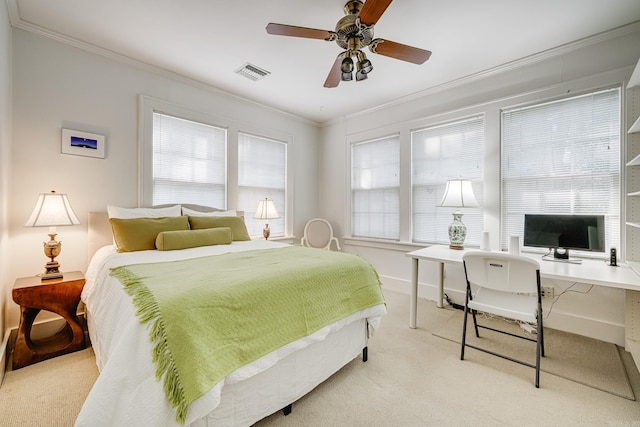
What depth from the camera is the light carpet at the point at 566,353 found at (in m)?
1.80

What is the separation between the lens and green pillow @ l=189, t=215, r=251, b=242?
2789mm

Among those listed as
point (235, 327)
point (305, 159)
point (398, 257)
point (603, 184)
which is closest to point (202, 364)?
point (235, 327)

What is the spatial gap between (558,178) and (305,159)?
10.7 feet

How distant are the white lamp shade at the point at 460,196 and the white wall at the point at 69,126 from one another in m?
3.17

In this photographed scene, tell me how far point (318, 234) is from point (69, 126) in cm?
313

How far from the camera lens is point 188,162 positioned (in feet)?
10.7

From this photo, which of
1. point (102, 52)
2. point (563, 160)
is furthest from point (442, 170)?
point (102, 52)

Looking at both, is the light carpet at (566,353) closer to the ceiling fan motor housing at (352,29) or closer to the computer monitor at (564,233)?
the computer monitor at (564,233)

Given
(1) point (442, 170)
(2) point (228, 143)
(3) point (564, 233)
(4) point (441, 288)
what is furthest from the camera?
(2) point (228, 143)

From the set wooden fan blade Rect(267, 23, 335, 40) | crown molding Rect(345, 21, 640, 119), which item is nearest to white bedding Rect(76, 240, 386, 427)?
wooden fan blade Rect(267, 23, 335, 40)

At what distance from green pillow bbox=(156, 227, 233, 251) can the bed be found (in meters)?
0.08

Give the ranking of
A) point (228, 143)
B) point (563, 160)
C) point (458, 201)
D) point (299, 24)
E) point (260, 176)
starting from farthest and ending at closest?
1. point (260, 176)
2. point (228, 143)
3. point (458, 201)
4. point (563, 160)
5. point (299, 24)

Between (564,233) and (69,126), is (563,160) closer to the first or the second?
(564,233)

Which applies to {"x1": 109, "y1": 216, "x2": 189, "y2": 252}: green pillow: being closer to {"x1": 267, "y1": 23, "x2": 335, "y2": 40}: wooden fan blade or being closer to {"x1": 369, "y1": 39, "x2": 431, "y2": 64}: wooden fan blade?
{"x1": 267, "y1": 23, "x2": 335, "y2": 40}: wooden fan blade
